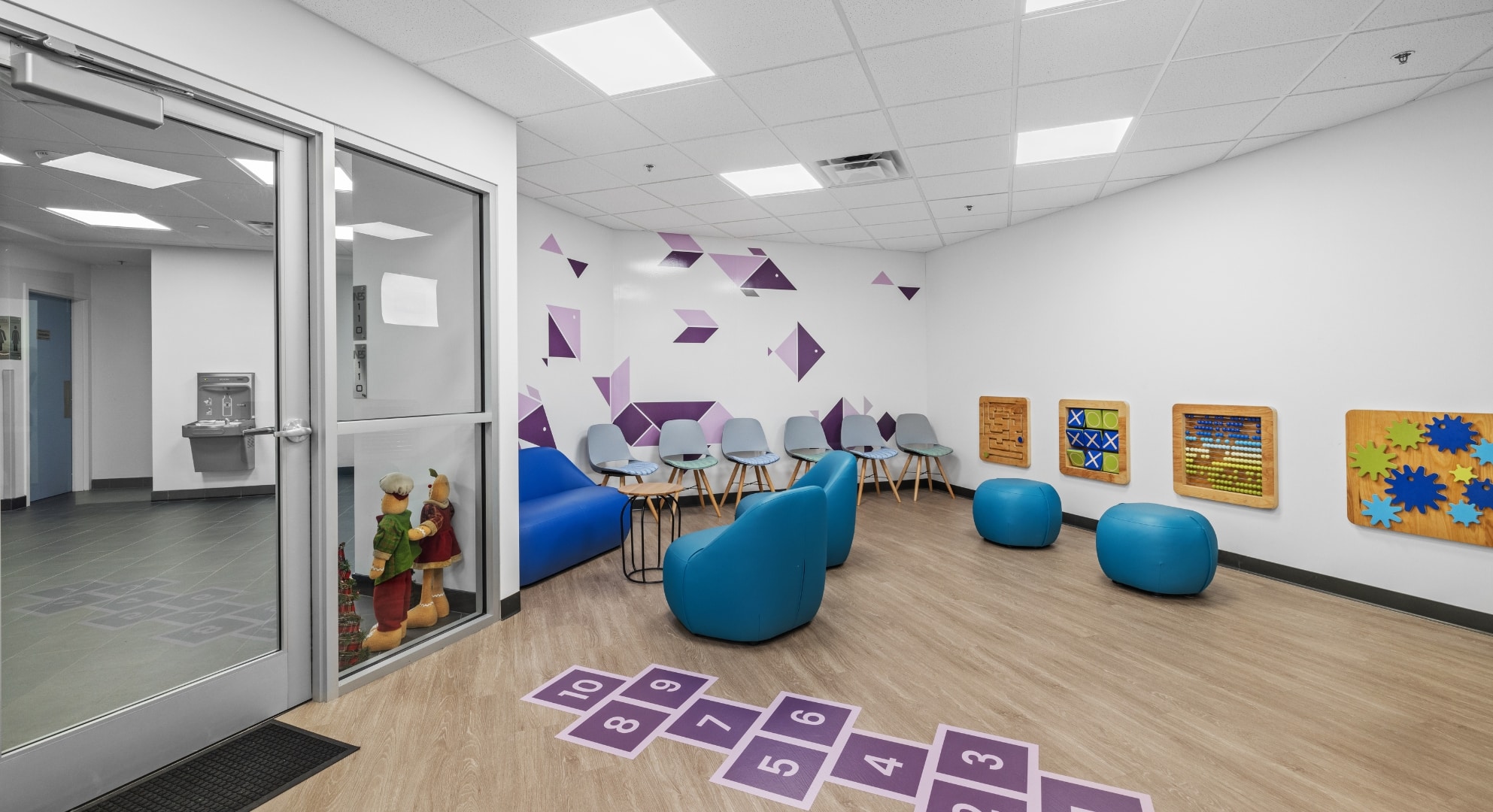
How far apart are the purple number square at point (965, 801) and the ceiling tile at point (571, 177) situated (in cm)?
421

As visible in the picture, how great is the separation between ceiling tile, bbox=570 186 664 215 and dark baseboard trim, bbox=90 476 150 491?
11.9 feet

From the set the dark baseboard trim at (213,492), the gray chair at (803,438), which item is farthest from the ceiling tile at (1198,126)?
the dark baseboard trim at (213,492)

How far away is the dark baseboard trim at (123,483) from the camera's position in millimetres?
2141

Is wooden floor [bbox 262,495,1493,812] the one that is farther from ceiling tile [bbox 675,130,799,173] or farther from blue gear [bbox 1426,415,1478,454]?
ceiling tile [bbox 675,130,799,173]

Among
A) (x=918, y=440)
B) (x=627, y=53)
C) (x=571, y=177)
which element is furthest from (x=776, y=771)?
(x=918, y=440)

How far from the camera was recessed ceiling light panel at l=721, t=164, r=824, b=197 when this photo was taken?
474 cm

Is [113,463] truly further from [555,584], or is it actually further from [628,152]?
[628,152]

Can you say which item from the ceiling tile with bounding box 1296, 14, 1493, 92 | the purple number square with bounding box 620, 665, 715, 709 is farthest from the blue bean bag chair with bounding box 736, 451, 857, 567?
the ceiling tile with bounding box 1296, 14, 1493, 92

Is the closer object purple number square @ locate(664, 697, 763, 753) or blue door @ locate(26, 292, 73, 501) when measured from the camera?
blue door @ locate(26, 292, 73, 501)

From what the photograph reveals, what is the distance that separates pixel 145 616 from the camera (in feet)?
7.19

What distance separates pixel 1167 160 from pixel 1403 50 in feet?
4.88

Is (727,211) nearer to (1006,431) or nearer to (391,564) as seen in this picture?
(1006,431)

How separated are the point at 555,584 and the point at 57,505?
246 centimetres

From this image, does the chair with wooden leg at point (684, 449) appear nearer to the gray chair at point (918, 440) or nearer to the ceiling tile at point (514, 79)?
the gray chair at point (918, 440)
